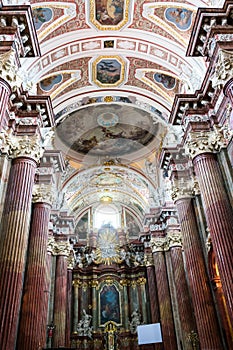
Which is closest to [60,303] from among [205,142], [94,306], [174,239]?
[174,239]

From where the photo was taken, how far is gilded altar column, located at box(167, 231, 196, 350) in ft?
40.2

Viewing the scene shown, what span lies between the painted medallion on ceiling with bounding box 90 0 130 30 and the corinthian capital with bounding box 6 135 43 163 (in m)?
4.51

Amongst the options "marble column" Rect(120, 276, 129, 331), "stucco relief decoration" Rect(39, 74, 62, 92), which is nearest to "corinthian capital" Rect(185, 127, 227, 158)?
"stucco relief decoration" Rect(39, 74, 62, 92)

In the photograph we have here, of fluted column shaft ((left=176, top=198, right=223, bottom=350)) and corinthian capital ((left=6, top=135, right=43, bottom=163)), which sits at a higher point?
corinthian capital ((left=6, top=135, right=43, bottom=163))

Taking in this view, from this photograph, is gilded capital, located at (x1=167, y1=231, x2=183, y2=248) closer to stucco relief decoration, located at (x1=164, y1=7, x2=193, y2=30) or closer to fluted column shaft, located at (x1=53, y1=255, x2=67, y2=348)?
fluted column shaft, located at (x1=53, y1=255, x2=67, y2=348)

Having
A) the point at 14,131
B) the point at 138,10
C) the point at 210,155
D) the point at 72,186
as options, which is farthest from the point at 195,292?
the point at 72,186

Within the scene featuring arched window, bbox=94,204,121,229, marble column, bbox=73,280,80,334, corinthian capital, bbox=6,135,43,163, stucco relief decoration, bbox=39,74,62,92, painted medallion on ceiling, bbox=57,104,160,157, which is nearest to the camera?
corinthian capital, bbox=6,135,43,163

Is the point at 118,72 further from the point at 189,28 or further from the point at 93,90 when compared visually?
the point at 189,28

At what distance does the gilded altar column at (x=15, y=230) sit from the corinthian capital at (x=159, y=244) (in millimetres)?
10372

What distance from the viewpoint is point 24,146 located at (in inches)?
360

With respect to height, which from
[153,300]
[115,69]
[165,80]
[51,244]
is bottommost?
[153,300]

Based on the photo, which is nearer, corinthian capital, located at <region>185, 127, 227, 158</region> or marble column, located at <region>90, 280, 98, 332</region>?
corinthian capital, located at <region>185, 127, 227, 158</region>

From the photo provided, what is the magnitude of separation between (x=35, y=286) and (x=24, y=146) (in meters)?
3.91

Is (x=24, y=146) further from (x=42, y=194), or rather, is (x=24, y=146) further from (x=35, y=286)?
(x=35, y=286)
